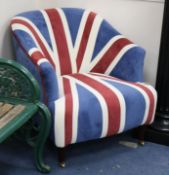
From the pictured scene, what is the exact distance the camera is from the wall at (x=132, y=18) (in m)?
2.11

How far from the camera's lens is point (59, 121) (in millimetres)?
1710

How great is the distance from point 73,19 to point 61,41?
0.17 m

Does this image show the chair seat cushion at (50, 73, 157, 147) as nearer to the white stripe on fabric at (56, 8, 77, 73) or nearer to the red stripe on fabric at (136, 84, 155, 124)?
the red stripe on fabric at (136, 84, 155, 124)

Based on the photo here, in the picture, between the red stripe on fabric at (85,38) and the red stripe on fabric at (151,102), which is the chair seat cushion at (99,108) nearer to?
the red stripe on fabric at (151,102)

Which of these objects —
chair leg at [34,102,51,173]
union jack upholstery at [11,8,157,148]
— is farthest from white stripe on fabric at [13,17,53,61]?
chair leg at [34,102,51,173]

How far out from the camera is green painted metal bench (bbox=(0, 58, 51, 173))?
5.22 ft

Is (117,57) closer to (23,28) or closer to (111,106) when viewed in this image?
(111,106)

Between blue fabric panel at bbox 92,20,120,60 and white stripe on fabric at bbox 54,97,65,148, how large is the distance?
57 centimetres

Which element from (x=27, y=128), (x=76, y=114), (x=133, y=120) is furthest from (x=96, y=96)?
(x=27, y=128)

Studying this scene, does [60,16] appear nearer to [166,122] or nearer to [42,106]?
[42,106]

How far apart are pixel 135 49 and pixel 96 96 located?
427 millimetres

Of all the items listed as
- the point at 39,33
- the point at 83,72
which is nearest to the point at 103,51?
the point at 83,72

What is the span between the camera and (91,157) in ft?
6.52

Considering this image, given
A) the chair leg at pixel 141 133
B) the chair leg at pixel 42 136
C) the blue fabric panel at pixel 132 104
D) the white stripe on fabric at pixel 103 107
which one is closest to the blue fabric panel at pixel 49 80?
the chair leg at pixel 42 136
